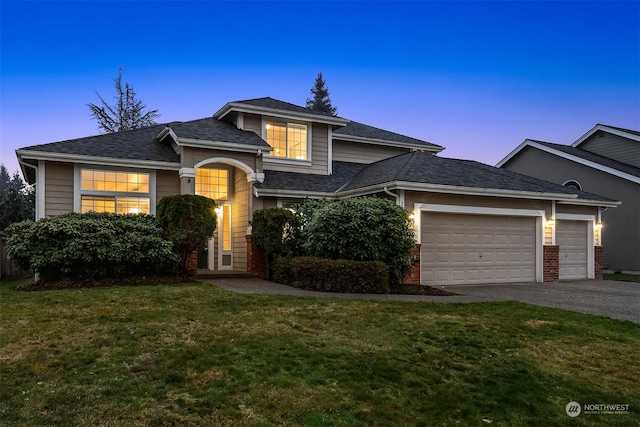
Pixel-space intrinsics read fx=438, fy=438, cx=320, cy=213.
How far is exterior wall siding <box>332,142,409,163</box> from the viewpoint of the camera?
61.7 feet

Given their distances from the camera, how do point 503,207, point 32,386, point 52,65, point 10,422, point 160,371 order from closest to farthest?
point 10,422, point 32,386, point 160,371, point 503,207, point 52,65

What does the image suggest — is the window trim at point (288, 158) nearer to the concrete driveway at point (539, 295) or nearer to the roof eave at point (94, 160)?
the roof eave at point (94, 160)

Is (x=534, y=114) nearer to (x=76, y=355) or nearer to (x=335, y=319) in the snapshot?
(x=335, y=319)

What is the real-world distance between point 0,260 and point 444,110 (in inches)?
1044

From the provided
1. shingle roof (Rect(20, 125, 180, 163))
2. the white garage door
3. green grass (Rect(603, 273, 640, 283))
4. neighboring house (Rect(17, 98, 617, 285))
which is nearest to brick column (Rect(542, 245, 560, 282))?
neighboring house (Rect(17, 98, 617, 285))

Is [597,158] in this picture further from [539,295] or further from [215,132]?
[215,132]

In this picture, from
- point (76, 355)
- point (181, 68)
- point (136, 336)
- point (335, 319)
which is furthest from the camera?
point (181, 68)

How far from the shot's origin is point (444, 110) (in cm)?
3048

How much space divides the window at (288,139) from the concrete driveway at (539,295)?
564 cm

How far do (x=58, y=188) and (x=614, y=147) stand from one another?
23653 millimetres

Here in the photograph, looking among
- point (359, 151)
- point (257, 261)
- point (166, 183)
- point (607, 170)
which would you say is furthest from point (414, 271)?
point (607, 170)

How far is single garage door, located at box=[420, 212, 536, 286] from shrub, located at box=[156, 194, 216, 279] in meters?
5.96

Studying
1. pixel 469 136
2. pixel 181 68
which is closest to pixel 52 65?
→ pixel 181 68

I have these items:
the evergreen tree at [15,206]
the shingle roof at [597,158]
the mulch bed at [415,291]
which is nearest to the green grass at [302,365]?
the mulch bed at [415,291]
